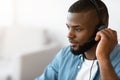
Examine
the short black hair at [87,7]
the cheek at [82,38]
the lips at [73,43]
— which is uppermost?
the short black hair at [87,7]

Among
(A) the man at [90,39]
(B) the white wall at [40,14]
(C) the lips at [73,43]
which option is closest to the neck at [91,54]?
(A) the man at [90,39]

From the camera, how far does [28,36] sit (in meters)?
2.31

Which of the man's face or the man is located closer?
the man

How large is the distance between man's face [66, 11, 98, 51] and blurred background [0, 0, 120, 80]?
2.55ft

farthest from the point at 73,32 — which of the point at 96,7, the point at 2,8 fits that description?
the point at 2,8

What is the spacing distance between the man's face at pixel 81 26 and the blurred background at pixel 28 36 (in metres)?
0.78

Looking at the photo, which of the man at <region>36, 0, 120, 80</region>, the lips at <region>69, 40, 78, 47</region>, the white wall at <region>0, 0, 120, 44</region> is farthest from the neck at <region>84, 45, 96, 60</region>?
the white wall at <region>0, 0, 120, 44</region>

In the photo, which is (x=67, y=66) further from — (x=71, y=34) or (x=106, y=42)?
(x=106, y=42)

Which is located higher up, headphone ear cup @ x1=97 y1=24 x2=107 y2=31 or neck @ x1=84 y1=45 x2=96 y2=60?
headphone ear cup @ x1=97 y1=24 x2=107 y2=31

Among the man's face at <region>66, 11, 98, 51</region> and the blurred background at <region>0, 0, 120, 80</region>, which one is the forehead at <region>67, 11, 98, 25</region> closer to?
the man's face at <region>66, 11, 98, 51</region>

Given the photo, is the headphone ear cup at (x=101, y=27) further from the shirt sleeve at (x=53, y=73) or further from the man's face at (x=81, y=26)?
the shirt sleeve at (x=53, y=73)

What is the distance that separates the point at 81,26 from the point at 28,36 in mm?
1039

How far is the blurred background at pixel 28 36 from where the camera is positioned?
7.13ft

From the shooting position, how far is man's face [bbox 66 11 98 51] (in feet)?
4.42
